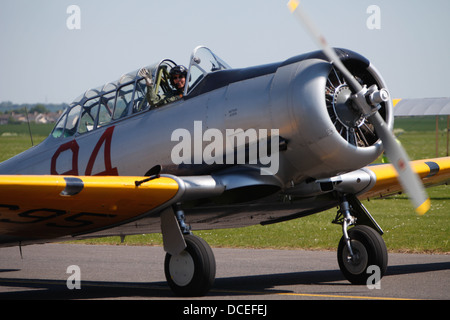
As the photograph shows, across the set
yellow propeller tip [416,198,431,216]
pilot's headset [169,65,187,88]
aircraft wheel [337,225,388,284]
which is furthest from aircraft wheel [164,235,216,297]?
yellow propeller tip [416,198,431,216]

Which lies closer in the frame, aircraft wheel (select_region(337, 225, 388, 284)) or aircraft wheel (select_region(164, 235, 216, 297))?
aircraft wheel (select_region(164, 235, 216, 297))

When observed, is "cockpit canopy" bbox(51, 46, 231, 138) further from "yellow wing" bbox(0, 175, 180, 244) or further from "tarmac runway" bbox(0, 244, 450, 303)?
"tarmac runway" bbox(0, 244, 450, 303)

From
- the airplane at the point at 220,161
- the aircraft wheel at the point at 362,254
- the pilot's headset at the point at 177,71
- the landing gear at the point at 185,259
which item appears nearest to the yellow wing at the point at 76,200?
the airplane at the point at 220,161

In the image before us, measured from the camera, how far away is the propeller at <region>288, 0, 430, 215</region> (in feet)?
26.9

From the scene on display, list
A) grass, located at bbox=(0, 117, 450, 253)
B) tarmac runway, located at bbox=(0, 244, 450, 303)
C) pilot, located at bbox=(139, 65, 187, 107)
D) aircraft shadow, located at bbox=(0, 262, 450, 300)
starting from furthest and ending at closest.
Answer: grass, located at bbox=(0, 117, 450, 253), pilot, located at bbox=(139, 65, 187, 107), aircraft shadow, located at bbox=(0, 262, 450, 300), tarmac runway, located at bbox=(0, 244, 450, 303)

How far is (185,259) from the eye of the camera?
8531 millimetres

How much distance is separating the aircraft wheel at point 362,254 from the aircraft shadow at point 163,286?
20cm

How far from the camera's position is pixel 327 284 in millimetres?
9508

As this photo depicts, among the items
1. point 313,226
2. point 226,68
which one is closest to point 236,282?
point 226,68

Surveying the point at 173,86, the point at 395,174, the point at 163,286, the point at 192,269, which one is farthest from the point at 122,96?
the point at 395,174

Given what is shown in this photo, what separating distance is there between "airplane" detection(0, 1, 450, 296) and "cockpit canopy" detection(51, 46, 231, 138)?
2 centimetres

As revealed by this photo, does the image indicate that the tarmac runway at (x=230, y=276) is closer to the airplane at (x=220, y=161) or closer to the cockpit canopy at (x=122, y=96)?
the airplane at (x=220, y=161)
